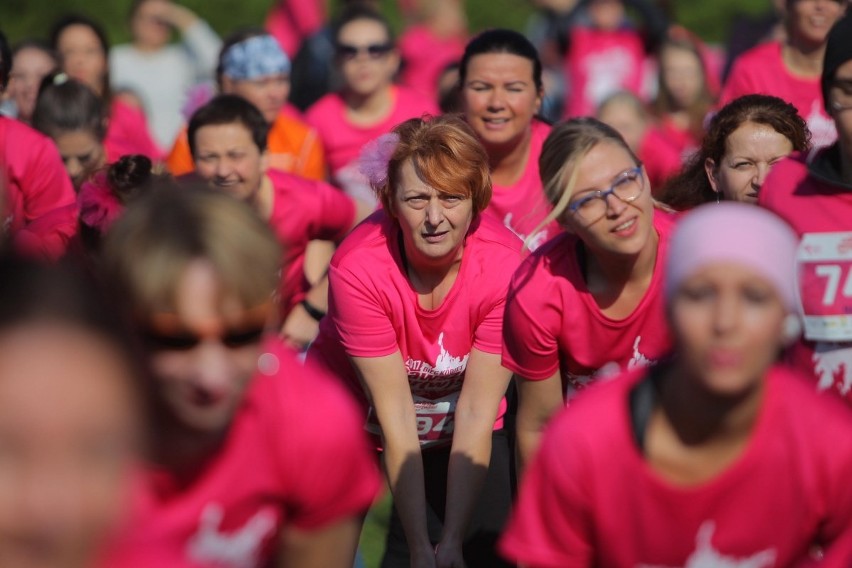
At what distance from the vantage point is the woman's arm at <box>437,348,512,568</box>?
4797 millimetres

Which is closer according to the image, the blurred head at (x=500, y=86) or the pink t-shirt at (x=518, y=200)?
the pink t-shirt at (x=518, y=200)

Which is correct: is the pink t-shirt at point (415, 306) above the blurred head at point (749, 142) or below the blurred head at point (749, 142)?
below

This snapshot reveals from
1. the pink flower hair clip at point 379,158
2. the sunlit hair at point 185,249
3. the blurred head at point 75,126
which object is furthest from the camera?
the blurred head at point 75,126

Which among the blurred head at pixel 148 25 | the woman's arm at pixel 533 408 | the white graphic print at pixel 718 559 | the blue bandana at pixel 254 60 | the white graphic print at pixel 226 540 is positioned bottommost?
the woman's arm at pixel 533 408

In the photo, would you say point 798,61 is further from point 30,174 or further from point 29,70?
point 29,70

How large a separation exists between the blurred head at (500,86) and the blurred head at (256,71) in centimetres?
175

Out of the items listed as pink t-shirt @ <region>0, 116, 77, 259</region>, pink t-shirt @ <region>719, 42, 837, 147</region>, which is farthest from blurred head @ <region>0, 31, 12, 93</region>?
pink t-shirt @ <region>719, 42, 837, 147</region>

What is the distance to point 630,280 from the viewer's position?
15.1 feet

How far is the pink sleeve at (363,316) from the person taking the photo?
4.89 meters

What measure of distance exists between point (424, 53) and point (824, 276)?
369 inches

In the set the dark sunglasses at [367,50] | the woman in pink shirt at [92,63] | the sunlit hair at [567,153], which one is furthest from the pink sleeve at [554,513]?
the woman in pink shirt at [92,63]

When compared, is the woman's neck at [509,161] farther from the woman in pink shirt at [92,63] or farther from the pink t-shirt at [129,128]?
the woman in pink shirt at [92,63]

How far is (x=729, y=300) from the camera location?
9.16 feet

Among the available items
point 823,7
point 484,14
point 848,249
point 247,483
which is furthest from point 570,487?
point 484,14
